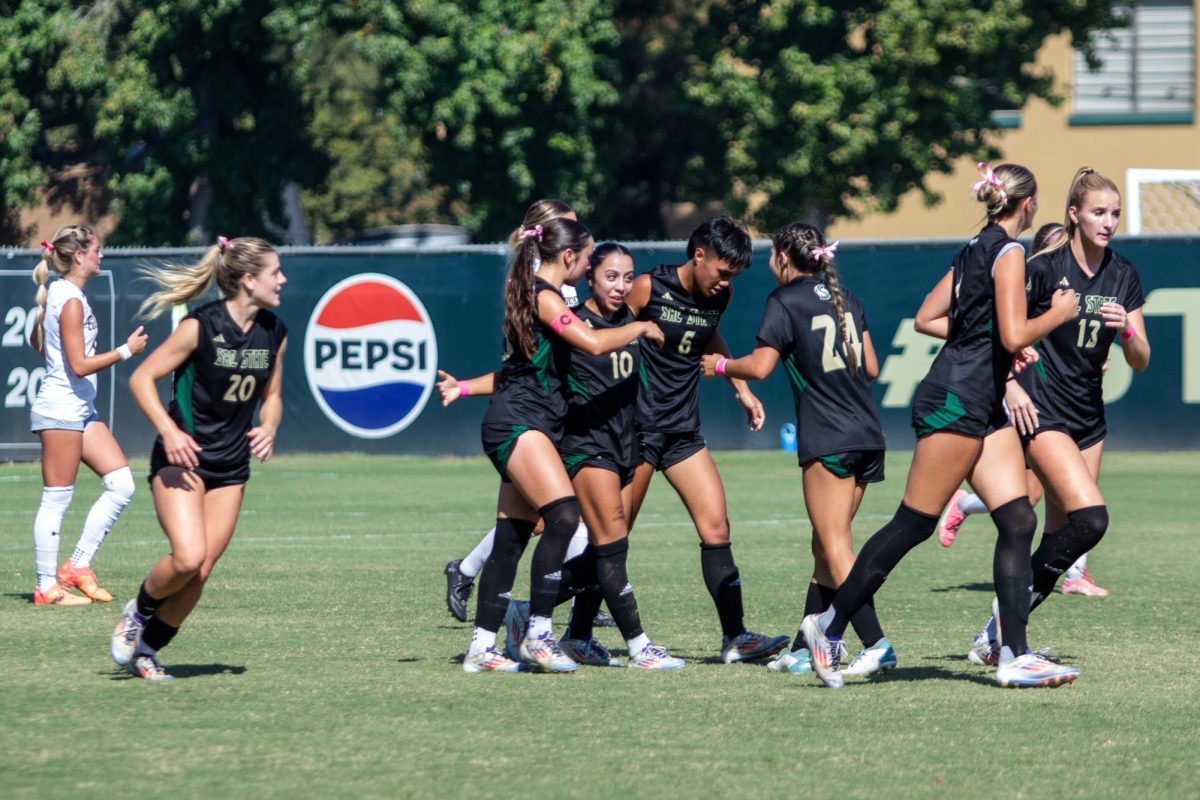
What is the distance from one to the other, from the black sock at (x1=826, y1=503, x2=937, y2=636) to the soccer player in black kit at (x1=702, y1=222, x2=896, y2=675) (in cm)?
29

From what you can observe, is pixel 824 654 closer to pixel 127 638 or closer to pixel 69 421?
pixel 127 638

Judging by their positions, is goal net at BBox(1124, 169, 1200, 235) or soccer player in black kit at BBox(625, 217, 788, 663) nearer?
soccer player in black kit at BBox(625, 217, 788, 663)

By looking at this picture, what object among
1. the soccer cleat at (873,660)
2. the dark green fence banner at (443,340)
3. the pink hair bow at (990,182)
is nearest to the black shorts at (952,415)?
the pink hair bow at (990,182)

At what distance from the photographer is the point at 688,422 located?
8.12 metres

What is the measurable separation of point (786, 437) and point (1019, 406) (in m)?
13.7

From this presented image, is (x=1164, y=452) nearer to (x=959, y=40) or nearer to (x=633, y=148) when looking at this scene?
(x=959, y=40)

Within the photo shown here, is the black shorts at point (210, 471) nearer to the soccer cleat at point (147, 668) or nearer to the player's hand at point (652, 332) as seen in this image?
the soccer cleat at point (147, 668)

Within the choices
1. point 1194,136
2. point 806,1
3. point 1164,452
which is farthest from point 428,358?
point 1194,136

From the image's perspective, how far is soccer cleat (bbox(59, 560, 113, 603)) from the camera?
10062mm

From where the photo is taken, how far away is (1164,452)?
20688mm

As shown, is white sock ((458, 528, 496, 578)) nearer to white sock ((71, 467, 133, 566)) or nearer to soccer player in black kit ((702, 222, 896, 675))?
soccer player in black kit ((702, 222, 896, 675))

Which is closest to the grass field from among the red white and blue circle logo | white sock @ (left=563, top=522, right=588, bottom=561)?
white sock @ (left=563, top=522, right=588, bottom=561)

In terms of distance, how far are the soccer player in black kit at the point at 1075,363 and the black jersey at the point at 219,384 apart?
317cm

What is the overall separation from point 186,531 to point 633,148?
1076 inches
